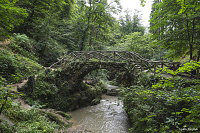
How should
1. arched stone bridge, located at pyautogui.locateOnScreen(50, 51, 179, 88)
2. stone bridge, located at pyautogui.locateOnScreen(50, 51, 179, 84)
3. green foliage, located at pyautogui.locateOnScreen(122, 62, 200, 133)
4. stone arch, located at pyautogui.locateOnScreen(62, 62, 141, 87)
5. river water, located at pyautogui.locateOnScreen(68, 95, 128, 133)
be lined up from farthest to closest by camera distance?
stone arch, located at pyautogui.locateOnScreen(62, 62, 141, 87) < stone bridge, located at pyautogui.locateOnScreen(50, 51, 179, 84) < arched stone bridge, located at pyautogui.locateOnScreen(50, 51, 179, 88) < river water, located at pyautogui.locateOnScreen(68, 95, 128, 133) < green foliage, located at pyautogui.locateOnScreen(122, 62, 200, 133)

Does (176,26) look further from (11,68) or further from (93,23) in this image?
(11,68)

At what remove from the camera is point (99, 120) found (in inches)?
330

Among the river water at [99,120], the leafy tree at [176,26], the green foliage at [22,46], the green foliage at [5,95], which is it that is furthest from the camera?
the green foliage at [22,46]

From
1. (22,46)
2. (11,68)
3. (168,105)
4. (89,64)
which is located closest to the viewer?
(168,105)

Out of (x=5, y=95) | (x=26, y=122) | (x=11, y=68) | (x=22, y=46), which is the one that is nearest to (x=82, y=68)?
(x=11, y=68)

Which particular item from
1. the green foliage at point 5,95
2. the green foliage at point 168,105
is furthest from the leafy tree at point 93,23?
the green foliage at point 5,95

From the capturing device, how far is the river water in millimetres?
7031

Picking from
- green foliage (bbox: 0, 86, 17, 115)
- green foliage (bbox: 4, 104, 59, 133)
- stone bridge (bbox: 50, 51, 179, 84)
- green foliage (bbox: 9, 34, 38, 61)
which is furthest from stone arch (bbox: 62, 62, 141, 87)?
green foliage (bbox: 0, 86, 17, 115)

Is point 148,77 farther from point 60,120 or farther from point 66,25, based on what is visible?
point 66,25

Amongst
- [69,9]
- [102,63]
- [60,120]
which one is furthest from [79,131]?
[69,9]

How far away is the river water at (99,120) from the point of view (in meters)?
7.03

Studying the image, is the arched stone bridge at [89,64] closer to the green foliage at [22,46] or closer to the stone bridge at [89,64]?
the stone bridge at [89,64]

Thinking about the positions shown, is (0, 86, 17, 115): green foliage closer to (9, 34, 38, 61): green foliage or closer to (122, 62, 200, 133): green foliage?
(122, 62, 200, 133): green foliage

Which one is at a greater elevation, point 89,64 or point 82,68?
point 89,64
